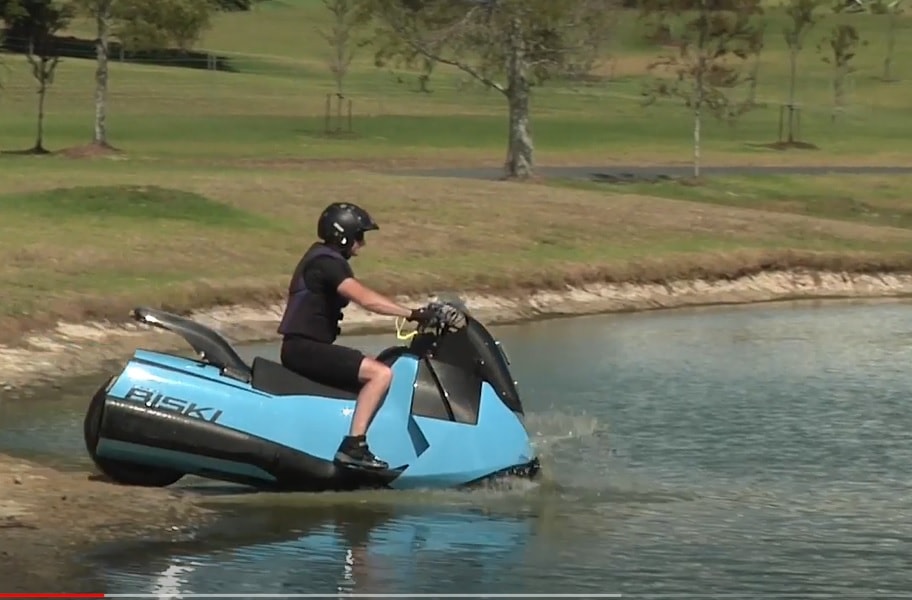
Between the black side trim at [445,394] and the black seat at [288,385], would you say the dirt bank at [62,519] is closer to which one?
the black seat at [288,385]

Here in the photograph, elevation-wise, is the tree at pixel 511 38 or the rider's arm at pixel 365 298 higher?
the tree at pixel 511 38

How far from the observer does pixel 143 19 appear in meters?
52.6

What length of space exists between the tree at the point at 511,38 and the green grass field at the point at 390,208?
1.96 m

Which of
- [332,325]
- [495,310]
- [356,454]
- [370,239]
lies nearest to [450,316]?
[332,325]

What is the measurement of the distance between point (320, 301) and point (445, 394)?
3.38ft

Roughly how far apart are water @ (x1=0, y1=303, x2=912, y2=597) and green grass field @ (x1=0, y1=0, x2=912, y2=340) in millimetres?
6183

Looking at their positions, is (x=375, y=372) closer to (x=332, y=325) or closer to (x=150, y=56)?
(x=332, y=325)

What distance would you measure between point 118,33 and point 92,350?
35.7 meters

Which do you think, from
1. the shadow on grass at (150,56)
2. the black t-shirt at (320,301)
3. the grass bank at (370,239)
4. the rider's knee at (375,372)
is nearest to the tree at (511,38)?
the grass bank at (370,239)

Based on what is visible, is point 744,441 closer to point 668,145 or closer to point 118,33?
point 118,33

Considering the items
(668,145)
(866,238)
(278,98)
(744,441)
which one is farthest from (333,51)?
(744,441)

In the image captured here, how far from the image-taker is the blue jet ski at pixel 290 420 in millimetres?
11531

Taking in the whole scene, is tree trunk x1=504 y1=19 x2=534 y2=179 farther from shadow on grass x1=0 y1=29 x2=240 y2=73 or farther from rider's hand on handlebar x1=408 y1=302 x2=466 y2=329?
shadow on grass x1=0 y1=29 x2=240 y2=73

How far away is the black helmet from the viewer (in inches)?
454
